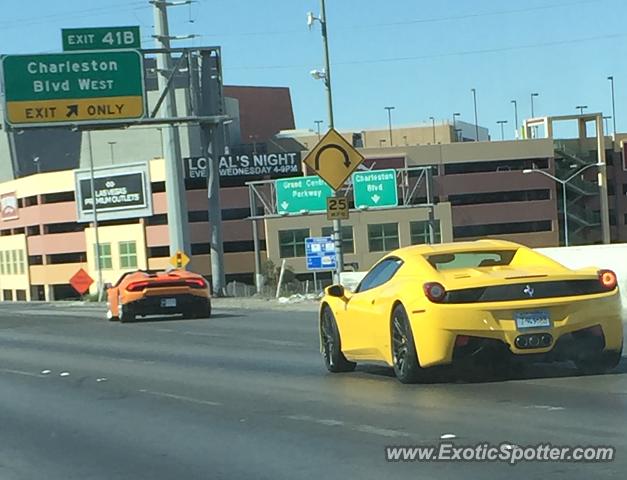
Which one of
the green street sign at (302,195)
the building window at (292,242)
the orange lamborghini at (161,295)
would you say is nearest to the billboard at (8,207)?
the building window at (292,242)

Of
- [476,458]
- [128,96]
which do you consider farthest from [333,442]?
[128,96]

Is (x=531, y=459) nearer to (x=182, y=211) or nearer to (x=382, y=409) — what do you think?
(x=382, y=409)

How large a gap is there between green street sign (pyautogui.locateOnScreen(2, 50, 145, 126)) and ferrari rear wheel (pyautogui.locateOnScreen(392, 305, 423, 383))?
24522mm

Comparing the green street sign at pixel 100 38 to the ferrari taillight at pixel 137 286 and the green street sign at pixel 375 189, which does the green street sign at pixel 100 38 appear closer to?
the ferrari taillight at pixel 137 286

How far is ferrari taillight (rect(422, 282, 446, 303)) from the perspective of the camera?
10.3m

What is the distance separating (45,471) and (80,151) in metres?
107

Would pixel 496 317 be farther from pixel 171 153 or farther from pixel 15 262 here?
pixel 15 262

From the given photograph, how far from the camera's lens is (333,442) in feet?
27.1

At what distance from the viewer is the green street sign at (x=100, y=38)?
3494cm

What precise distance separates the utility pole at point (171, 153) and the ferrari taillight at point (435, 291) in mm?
28322

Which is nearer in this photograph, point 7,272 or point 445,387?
point 445,387

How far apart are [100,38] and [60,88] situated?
8.40ft

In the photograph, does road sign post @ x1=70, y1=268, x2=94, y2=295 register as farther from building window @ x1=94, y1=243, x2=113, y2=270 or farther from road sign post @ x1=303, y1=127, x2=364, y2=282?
building window @ x1=94, y1=243, x2=113, y2=270

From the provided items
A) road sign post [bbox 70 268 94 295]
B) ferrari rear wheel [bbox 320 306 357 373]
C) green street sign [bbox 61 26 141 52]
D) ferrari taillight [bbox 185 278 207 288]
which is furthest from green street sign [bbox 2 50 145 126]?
ferrari rear wheel [bbox 320 306 357 373]
